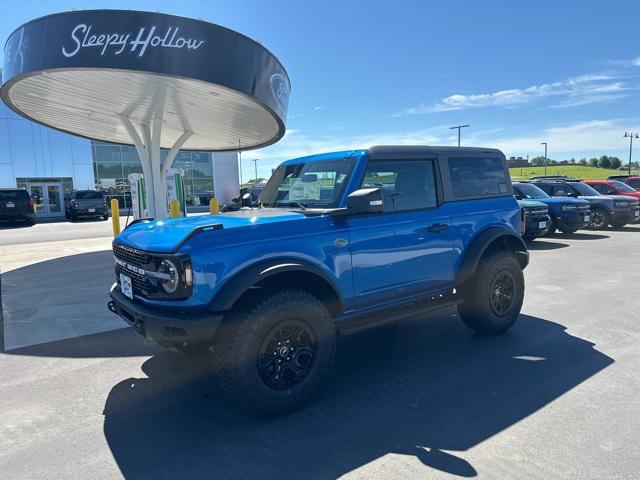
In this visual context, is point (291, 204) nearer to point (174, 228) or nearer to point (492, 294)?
point (174, 228)

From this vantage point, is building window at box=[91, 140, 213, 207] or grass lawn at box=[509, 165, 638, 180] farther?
grass lawn at box=[509, 165, 638, 180]

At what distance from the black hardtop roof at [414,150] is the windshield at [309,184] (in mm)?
279

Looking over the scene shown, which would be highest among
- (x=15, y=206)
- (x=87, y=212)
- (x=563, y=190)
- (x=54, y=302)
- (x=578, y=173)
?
(x=578, y=173)

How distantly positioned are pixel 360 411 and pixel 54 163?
101 feet

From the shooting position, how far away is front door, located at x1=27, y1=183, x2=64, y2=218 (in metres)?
27.5

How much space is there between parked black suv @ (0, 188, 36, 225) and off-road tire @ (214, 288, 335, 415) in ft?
75.9

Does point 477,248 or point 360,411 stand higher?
point 477,248

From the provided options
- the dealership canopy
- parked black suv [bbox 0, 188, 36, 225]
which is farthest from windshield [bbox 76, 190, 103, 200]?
the dealership canopy

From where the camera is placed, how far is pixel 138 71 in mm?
9297

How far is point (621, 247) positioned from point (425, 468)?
1109 cm

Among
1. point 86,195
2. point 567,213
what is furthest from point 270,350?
point 86,195

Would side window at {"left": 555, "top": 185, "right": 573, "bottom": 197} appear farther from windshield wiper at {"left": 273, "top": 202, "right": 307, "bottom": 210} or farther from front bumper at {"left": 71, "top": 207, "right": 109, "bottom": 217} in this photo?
front bumper at {"left": 71, "top": 207, "right": 109, "bottom": 217}

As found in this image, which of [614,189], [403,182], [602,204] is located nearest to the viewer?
[403,182]

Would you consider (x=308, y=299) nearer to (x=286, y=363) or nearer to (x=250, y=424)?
(x=286, y=363)
